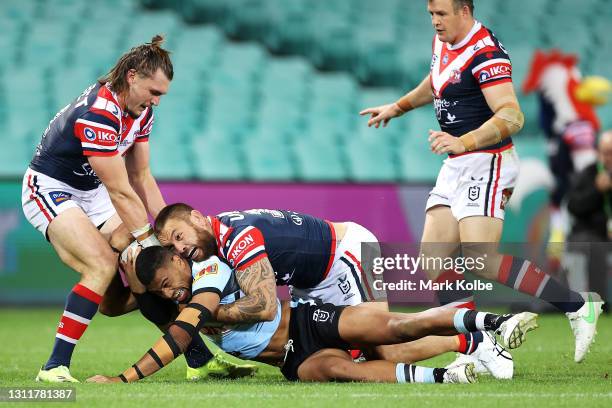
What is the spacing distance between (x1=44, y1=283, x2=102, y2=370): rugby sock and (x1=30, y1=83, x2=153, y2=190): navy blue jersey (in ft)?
2.40

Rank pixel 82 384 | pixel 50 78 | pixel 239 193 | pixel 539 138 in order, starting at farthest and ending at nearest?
pixel 539 138 < pixel 50 78 < pixel 239 193 < pixel 82 384

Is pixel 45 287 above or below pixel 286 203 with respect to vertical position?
below

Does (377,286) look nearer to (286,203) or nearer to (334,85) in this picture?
(286,203)

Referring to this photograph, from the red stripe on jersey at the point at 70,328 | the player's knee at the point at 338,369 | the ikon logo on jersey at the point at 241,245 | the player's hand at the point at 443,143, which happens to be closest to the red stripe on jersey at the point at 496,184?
the player's hand at the point at 443,143

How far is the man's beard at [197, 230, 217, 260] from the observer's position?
584cm

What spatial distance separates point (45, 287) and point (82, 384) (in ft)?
18.6

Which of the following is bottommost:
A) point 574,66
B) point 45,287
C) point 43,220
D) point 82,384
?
point 45,287

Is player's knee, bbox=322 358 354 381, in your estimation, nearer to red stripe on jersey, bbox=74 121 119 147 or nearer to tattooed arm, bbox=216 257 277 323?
tattooed arm, bbox=216 257 277 323

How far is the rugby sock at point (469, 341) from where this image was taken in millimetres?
6105

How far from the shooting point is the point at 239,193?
11.0m

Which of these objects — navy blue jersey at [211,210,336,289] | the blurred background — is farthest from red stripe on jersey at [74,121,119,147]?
the blurred background

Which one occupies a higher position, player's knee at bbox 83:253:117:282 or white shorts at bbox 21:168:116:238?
white shorts at bbox 21:168:116:238

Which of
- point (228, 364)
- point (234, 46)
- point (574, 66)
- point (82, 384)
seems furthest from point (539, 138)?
point (82, 384)

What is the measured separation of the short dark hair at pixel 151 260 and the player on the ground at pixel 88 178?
210 millimetres
